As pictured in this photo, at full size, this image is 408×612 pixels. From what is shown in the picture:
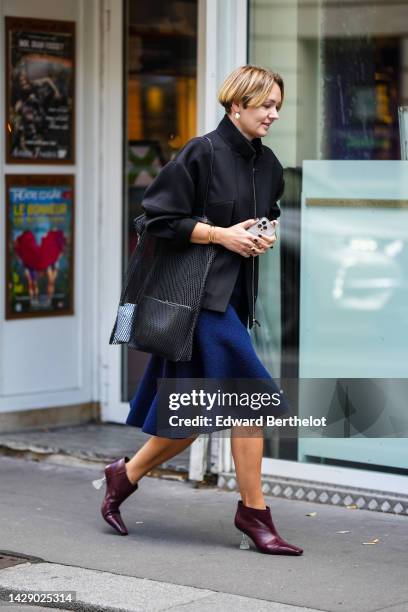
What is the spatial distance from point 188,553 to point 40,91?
339cm

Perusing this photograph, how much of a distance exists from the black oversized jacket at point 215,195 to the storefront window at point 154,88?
2.75m

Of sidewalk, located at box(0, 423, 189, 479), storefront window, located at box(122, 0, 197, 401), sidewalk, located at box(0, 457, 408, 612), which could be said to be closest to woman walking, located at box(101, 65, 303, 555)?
sidewalk, located at box(0, 457, 408, 612)

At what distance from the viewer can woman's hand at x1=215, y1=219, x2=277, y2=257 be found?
18.1 feet

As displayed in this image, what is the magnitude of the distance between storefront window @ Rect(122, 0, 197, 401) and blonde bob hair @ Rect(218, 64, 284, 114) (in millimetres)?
2701

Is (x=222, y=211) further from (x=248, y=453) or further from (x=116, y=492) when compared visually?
(x=116, y=492)

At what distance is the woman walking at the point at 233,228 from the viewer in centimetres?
557

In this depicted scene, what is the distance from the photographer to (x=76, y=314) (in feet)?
27.8

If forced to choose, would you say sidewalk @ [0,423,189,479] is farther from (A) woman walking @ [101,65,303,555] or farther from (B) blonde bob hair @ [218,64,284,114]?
(B) blonde bob hair @ [218,64,284,114]

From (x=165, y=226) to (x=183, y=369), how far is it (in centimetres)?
58

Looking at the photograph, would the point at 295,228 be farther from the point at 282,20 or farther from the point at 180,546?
the point at 180,546

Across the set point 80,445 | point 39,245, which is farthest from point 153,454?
point 39,245

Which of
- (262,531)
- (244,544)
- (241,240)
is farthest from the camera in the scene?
(244,544)

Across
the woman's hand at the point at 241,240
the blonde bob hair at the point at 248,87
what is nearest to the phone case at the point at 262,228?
the woman's hand at the point at 241,240

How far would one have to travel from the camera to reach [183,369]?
224 inches
